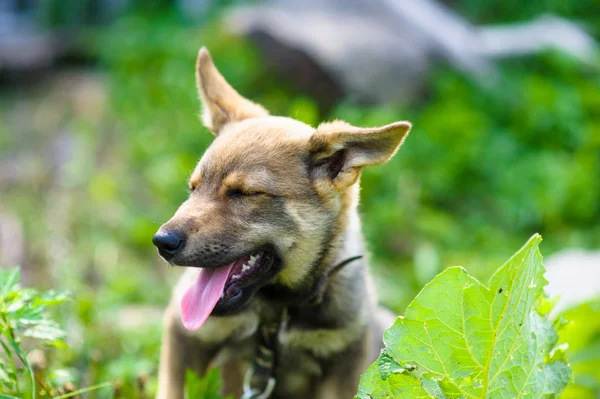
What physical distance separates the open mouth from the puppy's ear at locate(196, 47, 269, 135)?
34.7 inches

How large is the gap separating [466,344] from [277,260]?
1.01 metres

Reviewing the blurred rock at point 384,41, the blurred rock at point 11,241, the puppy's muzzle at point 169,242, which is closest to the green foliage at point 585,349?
the puppy's muzzle at point 169,242

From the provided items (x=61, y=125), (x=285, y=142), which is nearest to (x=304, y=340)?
(x=285, y=142)

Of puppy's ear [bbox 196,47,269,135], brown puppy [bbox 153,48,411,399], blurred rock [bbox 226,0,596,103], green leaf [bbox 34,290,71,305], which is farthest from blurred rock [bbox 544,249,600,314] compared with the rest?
blurred rock [bbox 226,0,596,103]

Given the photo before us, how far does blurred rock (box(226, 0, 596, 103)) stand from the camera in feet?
27.4

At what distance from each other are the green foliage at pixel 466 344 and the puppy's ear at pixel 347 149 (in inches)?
31.2

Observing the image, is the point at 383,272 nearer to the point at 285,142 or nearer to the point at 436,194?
the point at 436,194

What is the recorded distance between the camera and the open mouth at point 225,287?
2.91 metres

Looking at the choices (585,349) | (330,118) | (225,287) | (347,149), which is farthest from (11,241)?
(585,349)

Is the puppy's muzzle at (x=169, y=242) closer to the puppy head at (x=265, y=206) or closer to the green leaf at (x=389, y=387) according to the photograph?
the puppy head at (x=265, y=206)

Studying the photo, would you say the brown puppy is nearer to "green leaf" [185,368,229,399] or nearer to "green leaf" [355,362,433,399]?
"green leaf" [185,368,229,399]

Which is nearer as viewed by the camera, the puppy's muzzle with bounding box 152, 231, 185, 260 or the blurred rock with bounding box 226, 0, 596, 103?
the puppy's muzzle with bounding box 152, 231, 185, 260

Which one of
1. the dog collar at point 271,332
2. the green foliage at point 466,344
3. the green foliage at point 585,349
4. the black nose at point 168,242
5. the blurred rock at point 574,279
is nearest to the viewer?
the green foliage at point 466,344

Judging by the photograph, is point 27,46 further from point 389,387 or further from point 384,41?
point 389,387
